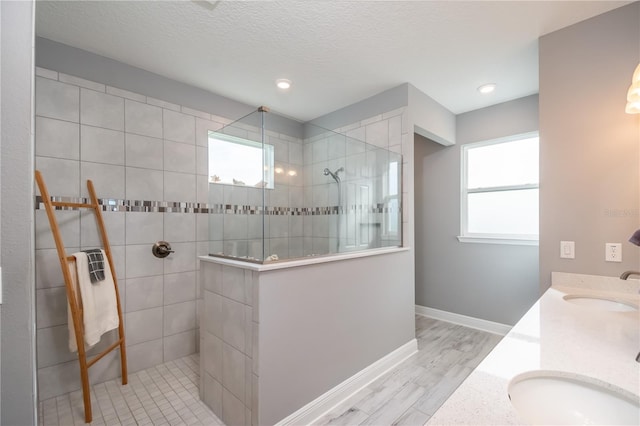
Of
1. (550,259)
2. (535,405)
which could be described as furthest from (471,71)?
(535,405)

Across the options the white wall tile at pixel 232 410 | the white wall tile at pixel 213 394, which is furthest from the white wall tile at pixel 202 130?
the white wall tile at pixel 232 410

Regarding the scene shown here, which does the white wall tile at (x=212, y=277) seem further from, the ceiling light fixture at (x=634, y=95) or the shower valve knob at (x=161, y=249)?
the ceiling light fixture at (x=634, y=95)

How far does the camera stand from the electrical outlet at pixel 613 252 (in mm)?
1586

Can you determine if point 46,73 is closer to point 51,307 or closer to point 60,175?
point 60,175

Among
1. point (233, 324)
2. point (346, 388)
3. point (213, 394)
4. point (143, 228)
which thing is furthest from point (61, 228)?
point (346, 388)

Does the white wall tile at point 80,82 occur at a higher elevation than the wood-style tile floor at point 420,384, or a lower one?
higher

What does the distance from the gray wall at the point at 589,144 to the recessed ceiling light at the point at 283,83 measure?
197 cm

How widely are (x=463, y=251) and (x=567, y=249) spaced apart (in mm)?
1449

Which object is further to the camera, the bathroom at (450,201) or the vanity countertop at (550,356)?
the bathroom at (450,201)

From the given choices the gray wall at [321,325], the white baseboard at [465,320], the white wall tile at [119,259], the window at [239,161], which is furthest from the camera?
the white baseboard at [465,320]

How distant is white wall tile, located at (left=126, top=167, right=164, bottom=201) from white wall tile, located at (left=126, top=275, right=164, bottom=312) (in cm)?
69

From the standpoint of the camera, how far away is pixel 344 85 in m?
2.62

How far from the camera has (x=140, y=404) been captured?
1839 mm

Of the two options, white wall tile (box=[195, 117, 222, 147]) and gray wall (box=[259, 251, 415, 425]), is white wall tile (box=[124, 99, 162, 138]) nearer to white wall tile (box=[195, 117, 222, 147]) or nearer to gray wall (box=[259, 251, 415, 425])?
white wall tile (box=[195, 117, 222, 147])
